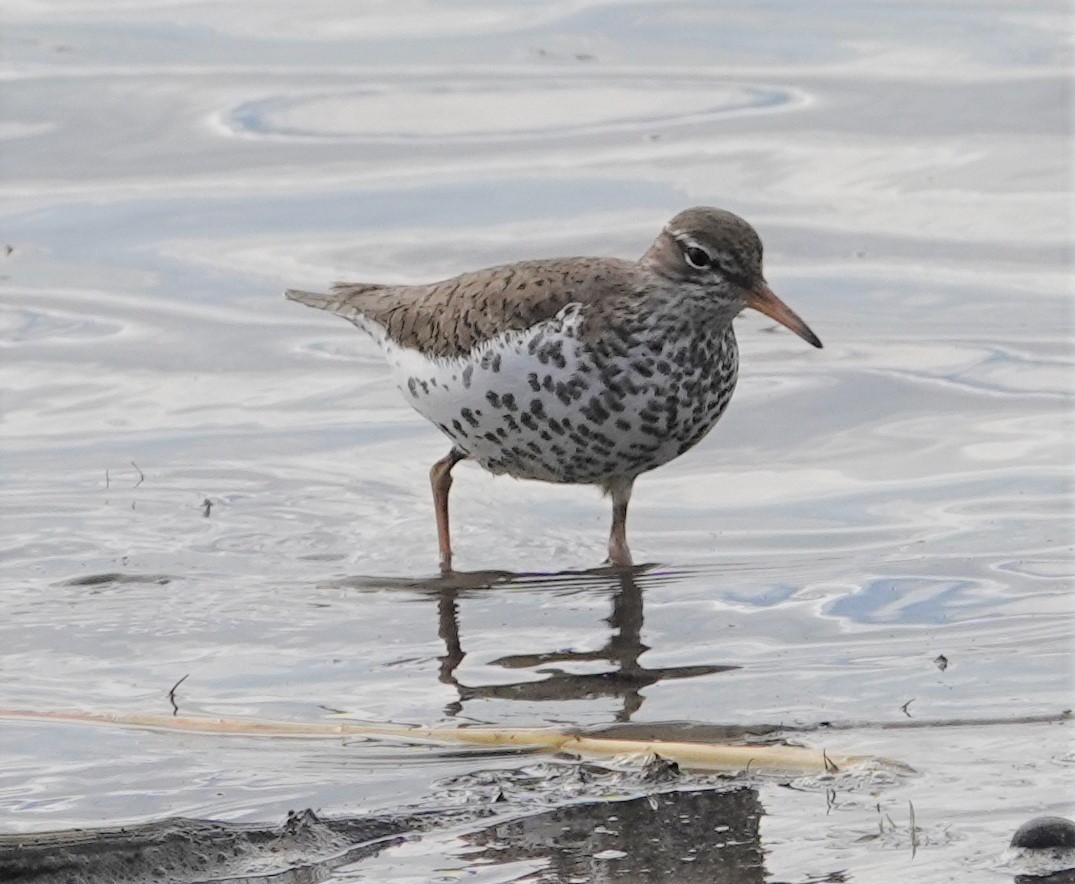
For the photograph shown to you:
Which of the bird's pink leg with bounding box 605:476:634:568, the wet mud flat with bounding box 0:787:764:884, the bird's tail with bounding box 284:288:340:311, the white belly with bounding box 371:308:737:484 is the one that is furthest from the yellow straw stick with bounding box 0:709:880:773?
the bird's tail with bounding box 284:288:340:311

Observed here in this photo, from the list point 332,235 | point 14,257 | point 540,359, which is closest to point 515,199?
point 332,235

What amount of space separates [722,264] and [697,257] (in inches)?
4.0

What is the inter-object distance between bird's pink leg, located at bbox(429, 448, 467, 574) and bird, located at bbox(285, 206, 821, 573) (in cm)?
16

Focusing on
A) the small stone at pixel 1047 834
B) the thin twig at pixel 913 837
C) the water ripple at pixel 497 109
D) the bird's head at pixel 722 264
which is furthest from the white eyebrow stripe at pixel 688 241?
the water ripple at pixel 497 109

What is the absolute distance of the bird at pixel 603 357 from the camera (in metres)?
7.98

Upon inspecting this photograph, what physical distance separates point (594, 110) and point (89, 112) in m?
3.90

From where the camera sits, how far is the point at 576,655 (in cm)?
738

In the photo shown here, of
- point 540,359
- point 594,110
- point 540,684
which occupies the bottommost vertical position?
point 540,684

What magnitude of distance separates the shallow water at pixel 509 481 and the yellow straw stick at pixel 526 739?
10 cm

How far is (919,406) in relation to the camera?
423 inches

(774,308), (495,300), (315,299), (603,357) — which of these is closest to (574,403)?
(603,357)

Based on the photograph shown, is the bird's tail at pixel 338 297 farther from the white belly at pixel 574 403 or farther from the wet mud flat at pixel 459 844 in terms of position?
the wet mud flat at pixel 459 844

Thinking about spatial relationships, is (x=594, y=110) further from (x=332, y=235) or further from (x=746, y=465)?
(x=746, y=465)

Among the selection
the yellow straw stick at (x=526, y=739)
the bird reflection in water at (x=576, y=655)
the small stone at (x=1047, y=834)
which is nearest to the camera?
the small stone at (x=1047, y=834)
